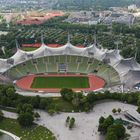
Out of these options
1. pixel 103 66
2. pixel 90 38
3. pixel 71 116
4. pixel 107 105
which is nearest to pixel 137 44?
pixel 90 38

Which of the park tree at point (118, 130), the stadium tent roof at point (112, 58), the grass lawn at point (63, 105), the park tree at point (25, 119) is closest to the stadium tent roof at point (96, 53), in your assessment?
the stadium tent roof at point (112, 58)

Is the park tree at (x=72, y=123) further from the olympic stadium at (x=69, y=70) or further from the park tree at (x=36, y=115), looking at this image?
the olympic stadium at (x=69, y=70)

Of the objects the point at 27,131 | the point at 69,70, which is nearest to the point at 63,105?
the point at 27,131

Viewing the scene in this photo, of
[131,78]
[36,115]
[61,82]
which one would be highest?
[36,115]

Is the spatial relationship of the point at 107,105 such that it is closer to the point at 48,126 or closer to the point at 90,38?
the point at 48,126

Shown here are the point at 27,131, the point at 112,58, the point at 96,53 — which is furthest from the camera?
the point at 96,53

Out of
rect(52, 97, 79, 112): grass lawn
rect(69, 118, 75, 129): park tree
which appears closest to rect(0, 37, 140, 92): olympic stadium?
rect(52, 97, 79, 112): grass lawn

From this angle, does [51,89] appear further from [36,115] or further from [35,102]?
[36,115]

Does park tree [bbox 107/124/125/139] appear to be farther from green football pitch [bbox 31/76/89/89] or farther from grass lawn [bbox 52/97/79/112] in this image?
green football pitch [bbox 31/76/89/89]
